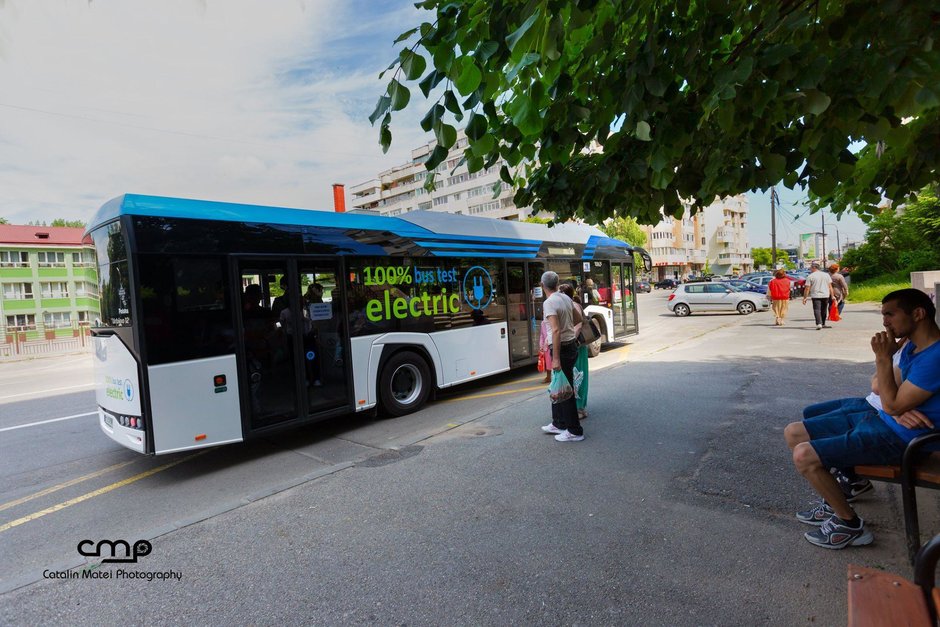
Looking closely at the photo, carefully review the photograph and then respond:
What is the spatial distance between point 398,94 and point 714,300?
22946 mm

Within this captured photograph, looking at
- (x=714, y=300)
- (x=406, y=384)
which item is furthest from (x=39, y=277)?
(x=714, y=300)

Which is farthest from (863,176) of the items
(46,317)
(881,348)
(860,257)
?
(46,317)

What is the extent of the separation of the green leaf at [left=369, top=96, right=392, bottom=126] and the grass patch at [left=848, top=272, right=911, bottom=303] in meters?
26.1

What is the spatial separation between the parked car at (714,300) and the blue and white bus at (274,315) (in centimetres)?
1691

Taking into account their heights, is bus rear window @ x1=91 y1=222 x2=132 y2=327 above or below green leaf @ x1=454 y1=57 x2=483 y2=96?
below

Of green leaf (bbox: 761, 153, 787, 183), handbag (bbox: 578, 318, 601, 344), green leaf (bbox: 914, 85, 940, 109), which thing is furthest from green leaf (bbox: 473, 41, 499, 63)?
handbag (bbox: 578, 318, 601, 344)

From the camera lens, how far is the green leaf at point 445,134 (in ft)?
8.61

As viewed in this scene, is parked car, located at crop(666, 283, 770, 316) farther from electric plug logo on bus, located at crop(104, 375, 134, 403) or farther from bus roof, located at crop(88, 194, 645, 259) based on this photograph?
electric plug logo on bus, located at crop(104, 375, 134, 403)

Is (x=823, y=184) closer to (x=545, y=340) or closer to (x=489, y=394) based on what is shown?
(x=545, y=340)

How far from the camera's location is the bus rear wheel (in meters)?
7.25

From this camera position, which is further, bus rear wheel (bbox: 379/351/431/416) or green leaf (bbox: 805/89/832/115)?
bus rear wheel (bbox: 379/351/431/416)

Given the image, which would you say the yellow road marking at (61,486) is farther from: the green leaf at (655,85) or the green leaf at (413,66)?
the green leaf at (655,85)

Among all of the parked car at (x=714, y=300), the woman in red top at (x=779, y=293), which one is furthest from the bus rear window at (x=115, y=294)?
the parked car at (x=714, y=300)

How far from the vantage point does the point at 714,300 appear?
22.6 metres
